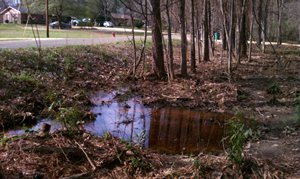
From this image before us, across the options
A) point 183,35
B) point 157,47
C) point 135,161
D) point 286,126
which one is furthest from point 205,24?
point 135,161

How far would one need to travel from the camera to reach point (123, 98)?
938cm

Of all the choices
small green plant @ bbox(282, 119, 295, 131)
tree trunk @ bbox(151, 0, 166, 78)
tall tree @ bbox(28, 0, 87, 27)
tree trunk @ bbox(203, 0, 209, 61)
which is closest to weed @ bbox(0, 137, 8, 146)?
small green plant @ bbox(282, 119, 295, 131)

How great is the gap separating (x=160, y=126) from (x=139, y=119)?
2.37 ft

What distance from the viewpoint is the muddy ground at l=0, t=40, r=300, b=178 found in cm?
429

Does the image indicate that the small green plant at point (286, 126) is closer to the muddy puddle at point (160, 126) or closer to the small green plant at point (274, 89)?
the muddy puddle at point (160, 126)

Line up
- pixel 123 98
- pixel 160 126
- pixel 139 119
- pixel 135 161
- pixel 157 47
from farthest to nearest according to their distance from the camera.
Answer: pixel 157 47, pixel 123 98, pixel 139 119, pixel 160 126, pixel 135 161

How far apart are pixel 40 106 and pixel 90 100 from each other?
166 cm

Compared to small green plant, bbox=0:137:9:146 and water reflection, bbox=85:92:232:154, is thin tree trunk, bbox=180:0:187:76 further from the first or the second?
small green plant, bbox=0:137:9:146

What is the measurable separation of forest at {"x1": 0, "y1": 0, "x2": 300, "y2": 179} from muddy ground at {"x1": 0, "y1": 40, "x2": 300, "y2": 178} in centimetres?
2

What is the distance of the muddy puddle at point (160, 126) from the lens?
577 centimetres

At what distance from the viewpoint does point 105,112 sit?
26.1ft

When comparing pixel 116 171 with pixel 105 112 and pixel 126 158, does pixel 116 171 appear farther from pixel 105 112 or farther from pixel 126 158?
pixel 105 112

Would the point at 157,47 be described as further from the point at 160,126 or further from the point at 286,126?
the point at 286,126

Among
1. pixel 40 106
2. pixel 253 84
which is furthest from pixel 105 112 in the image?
pixel 253 84
